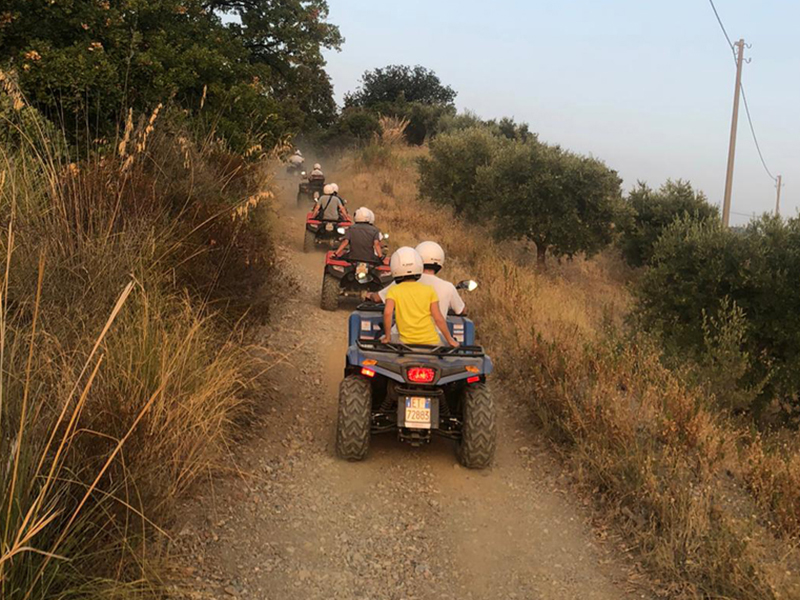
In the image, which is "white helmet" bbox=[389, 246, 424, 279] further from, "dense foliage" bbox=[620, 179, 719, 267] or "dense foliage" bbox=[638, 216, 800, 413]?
"dense foliage" bbox=[620, 179, 719, 267]

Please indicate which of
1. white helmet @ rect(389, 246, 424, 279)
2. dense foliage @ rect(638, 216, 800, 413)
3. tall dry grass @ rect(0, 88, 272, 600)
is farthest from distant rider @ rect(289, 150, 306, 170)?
white helmet @ rect(389, 246, 424, 279)

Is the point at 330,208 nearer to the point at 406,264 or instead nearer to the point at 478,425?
the point at 406,264

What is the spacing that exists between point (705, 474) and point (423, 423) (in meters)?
2.01

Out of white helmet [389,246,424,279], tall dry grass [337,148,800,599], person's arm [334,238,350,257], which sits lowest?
tall dry grass [337,148,800,599]

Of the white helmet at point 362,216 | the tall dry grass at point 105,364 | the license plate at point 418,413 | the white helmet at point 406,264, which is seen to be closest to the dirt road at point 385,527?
the tall dry grass at point 105,364

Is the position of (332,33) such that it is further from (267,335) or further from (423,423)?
(423,423)

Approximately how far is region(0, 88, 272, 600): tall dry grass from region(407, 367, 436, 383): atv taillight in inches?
49.9

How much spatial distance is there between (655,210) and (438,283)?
57.6ft

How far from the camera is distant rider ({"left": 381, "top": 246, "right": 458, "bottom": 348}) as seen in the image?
18.6ft

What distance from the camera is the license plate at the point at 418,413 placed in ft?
16.8

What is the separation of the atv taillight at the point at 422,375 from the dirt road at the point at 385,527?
2.72ft

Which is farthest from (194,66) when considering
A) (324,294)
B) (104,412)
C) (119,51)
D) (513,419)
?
(104,412)

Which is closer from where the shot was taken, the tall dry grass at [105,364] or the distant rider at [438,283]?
the tall dry grass at [105,364]

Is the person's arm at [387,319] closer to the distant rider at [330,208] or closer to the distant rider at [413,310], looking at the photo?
the distant rider at [413,310]
